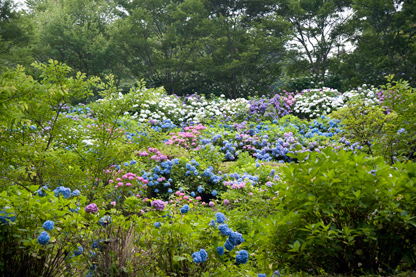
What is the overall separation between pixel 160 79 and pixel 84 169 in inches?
497

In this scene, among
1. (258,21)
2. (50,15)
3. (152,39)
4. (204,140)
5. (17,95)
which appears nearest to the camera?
(17,95)

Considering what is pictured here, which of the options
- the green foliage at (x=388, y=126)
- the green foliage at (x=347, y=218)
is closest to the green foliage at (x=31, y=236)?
the green foliage at (x=347, y=218)

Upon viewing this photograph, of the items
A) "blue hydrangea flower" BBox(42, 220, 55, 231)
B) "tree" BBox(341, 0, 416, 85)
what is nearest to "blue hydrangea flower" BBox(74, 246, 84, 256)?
"blue hydrangea flower" BBox(42, 220, 55, 231)

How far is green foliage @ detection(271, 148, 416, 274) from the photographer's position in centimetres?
209

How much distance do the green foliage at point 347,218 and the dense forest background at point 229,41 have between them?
41.3ft

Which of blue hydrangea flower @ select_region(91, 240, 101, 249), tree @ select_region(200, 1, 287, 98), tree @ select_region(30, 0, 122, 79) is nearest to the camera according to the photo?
blue hydrangea flower @ select_region(91, 240, 101, 249)

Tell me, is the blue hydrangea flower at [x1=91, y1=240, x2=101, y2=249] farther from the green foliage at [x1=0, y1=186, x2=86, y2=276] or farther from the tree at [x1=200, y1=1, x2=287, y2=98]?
the tree at [x1=200, y1=1, x2=287, y2=98]

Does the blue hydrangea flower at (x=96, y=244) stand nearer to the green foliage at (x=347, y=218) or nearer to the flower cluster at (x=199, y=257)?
the flower cluster at (x=199, y=257)

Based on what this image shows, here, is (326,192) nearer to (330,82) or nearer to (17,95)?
(17,95)

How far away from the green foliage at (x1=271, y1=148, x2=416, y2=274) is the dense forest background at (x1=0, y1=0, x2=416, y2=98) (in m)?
12.6

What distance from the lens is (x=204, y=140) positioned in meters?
7.06

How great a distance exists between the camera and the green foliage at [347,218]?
2094mm

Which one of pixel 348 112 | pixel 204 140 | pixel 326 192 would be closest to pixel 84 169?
pixel 326 192

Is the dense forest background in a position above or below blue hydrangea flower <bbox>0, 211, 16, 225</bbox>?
above
